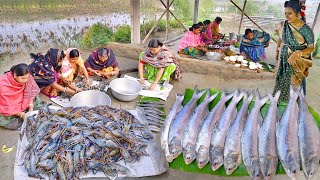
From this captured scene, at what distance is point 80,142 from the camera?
307cm

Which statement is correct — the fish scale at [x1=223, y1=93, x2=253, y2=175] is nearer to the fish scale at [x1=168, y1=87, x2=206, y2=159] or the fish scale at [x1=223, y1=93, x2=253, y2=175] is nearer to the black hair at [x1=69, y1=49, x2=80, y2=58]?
the fish scale at [x1=168, y1=87, x2=206, y2=159]

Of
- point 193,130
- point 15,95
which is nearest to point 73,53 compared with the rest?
point 15,95

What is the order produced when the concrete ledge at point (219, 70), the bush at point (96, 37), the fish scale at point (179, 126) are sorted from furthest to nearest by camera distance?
the bush at point (96, 37) < the concrete ledge at point (219, 70) < the fish scale at point (179, 126)

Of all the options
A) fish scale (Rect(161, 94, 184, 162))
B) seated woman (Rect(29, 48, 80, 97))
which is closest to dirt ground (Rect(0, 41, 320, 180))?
fish scale (Rect(161, 94, 184, 162))

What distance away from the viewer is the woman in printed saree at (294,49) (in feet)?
12.2

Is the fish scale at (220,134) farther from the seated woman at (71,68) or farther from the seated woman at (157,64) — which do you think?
the seated woman at (71,68)

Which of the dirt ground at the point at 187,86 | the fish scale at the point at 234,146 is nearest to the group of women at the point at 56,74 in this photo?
the dirt ground at the point at 187,86

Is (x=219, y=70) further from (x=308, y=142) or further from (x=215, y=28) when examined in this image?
(x=308, y=142)

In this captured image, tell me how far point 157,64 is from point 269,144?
11.2 feet

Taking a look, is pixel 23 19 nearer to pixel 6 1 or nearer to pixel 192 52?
pixel 6 1

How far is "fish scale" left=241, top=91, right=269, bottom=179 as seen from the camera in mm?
2443

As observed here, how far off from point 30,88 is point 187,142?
2.74 meters

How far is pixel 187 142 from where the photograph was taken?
2.68 m

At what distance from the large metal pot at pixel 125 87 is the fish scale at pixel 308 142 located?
297 cm
